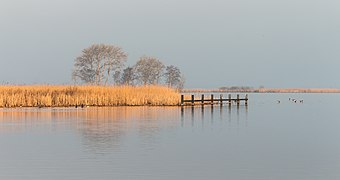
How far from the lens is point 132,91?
1809 inches

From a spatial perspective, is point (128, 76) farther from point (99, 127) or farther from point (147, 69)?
point (99, 127)

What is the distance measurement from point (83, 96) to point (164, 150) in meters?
27.2

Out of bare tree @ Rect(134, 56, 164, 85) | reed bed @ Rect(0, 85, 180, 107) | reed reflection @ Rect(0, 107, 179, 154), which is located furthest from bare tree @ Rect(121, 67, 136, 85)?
reed reflection @ Rect(0, 107, 179, 154)

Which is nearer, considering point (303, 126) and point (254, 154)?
point (254, 154)

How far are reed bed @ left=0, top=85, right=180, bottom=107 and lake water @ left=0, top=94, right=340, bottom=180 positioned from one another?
1380 centimetres

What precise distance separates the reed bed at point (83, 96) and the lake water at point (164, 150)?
1380 cm

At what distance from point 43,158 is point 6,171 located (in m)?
2.11

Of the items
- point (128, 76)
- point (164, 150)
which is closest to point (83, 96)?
point (164, 150)

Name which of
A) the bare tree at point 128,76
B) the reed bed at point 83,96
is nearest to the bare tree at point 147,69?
the bare tree at point 128,76

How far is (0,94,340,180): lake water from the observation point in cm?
1321

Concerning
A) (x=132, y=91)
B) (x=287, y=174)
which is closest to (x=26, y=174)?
(x=287, y=174)

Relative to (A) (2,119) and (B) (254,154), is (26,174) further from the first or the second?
(A) (2,119)

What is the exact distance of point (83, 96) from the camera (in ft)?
143

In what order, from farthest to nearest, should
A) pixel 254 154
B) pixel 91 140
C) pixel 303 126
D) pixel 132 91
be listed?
pixel 132 91 < pixel 303 126 < pixel 91 140 < pixel 254 154
